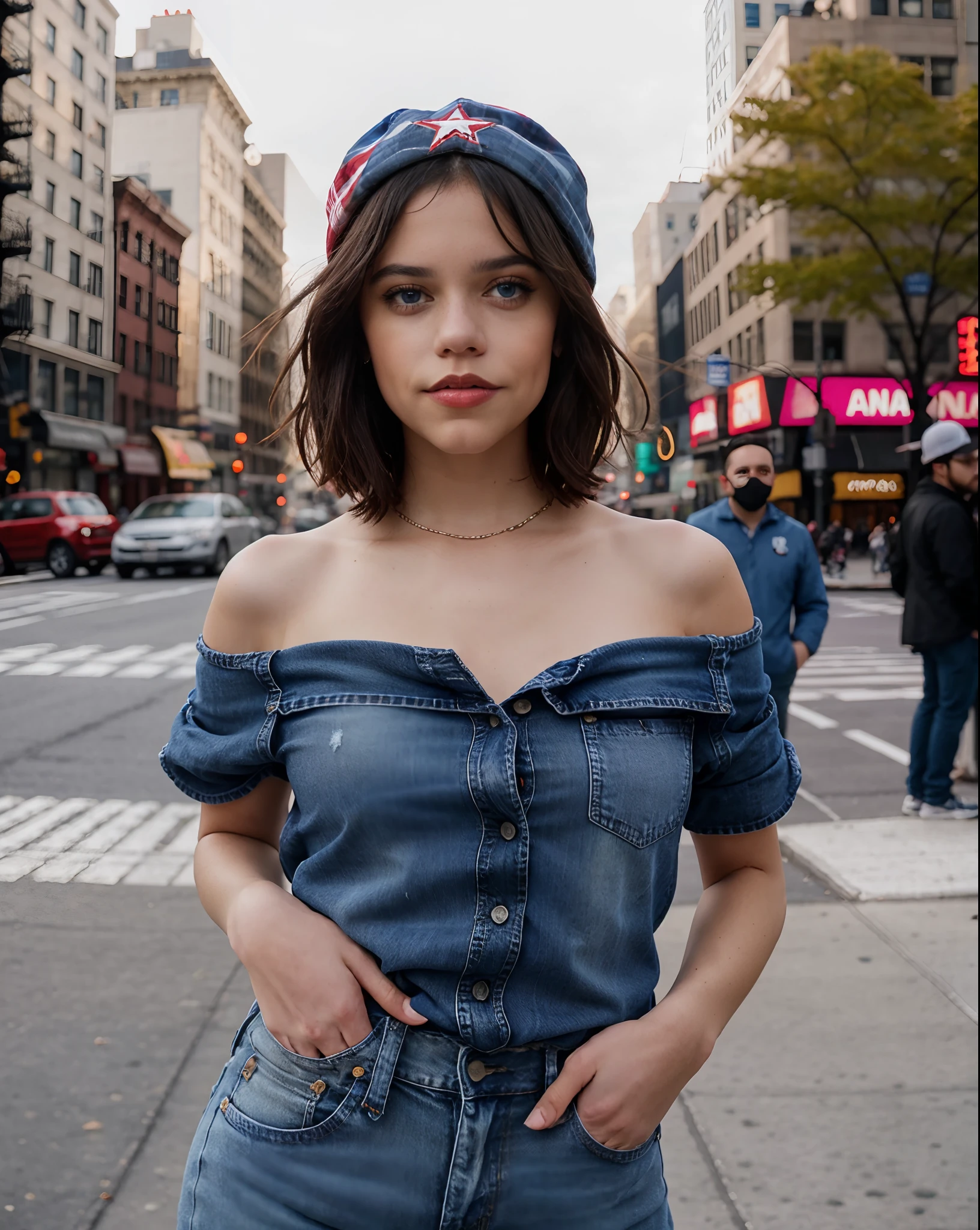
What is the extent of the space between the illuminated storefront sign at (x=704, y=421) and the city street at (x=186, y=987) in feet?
2.08

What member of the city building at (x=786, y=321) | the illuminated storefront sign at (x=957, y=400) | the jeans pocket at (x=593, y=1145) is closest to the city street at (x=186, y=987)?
the jeans pocket at (x=593, y=1145)

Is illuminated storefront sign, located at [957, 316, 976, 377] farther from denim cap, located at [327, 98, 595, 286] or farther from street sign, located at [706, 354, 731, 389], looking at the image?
denim cap, located at [327, 98, 595, 286]

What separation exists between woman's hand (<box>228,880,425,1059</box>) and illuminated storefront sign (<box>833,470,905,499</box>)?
2.86 feet

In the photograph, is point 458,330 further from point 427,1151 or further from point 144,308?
point 427,1151

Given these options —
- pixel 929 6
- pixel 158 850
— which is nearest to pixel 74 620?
pixel 158 850

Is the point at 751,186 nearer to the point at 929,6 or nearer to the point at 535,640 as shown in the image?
the point at 929,6

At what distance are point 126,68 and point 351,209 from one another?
279 mm

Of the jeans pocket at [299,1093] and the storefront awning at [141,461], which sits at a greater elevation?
the storefront awning at [141,461]

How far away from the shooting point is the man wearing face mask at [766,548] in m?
1.28

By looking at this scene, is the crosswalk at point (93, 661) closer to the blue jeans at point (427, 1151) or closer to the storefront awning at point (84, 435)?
the storefront awning at point (84, 435)

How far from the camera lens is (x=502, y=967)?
1.02 metres

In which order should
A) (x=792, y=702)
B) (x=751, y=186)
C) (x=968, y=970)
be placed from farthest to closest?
(x=792, y=702) → (x=968, y=970) → (x=751, y=186)

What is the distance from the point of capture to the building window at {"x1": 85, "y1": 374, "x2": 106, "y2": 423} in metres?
1.15

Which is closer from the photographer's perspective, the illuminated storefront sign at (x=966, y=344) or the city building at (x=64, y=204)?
the city building at (x=64, y=204)
